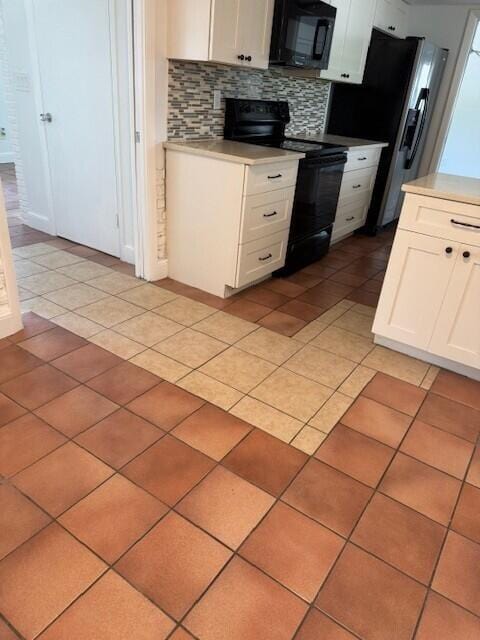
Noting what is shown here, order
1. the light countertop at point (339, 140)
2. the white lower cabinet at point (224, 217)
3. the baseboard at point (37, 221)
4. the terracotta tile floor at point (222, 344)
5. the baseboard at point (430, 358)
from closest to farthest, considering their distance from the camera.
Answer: the terracotta tile floor at point (222, 344)
the baseboard at point (430, 358)
the white lower cabinet at point (224, 217)
the baseboard at point (37, 221)
the light countertop at point (339, 140)

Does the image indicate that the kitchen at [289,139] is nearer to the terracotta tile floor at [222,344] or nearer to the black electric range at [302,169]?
the black electric range at [302,169]

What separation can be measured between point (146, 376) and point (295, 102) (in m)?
3.08

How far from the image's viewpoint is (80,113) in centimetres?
320

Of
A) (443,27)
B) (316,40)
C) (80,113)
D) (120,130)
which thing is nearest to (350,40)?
(316,40)

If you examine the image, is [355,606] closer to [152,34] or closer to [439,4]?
[152,34]

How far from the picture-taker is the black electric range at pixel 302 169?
326 cm

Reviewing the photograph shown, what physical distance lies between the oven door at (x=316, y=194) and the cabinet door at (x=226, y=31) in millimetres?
825

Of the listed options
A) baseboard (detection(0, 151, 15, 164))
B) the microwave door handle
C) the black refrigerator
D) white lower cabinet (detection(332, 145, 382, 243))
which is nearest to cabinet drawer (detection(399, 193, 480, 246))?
the microwave door handle

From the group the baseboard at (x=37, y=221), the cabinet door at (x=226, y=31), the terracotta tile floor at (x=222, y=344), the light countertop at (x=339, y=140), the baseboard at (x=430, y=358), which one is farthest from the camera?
the light countertop at (x=339, y=140)

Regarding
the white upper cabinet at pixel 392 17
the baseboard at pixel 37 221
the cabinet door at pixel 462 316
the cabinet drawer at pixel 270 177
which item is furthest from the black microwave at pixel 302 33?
the baseboard at pixel 37 221

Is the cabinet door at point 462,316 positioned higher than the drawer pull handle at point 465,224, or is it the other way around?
the drawer pull handle at point 465,224

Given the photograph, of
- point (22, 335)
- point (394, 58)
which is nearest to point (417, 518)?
point (22, 335)

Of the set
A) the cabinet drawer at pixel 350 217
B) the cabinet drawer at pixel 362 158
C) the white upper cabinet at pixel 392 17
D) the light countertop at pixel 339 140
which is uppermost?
the white upper cabinet at pixel 392 17

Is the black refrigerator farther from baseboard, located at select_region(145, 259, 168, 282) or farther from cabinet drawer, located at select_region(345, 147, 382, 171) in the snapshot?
baseboard, located at select_region(145, 259, 168, 282)
